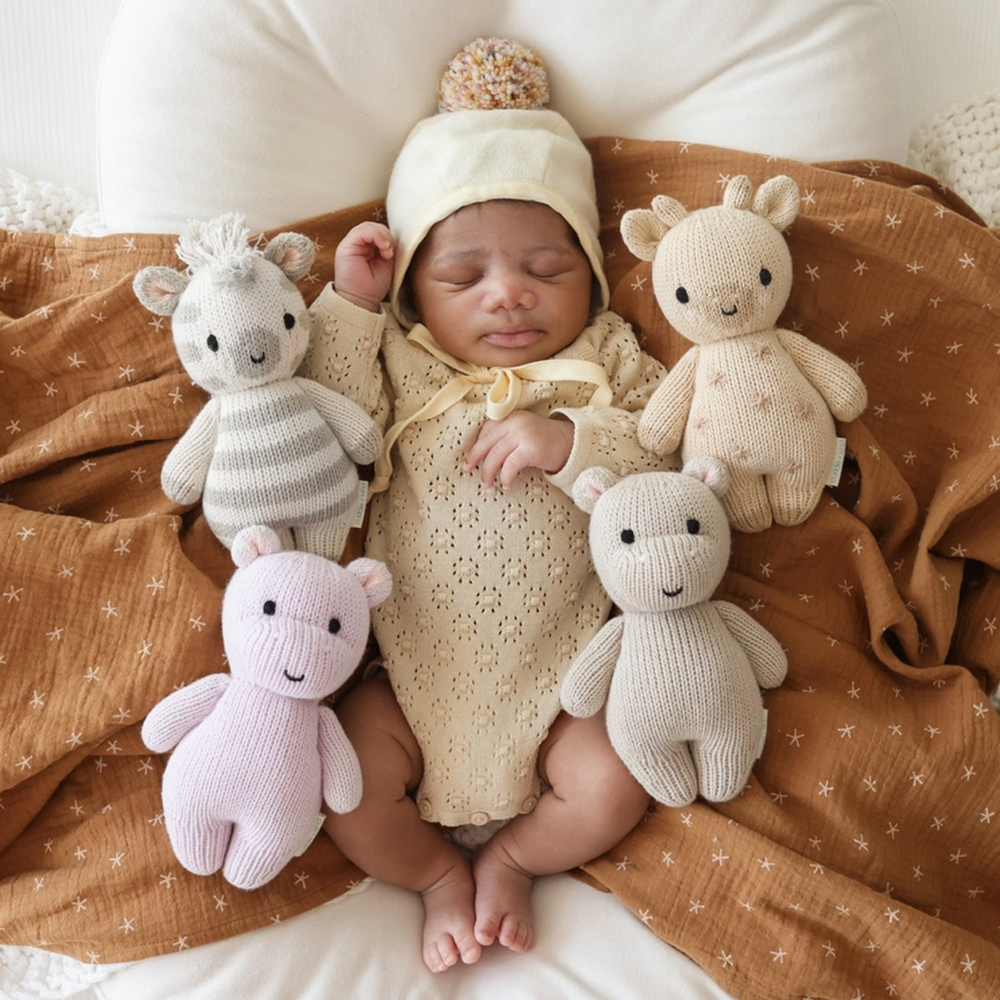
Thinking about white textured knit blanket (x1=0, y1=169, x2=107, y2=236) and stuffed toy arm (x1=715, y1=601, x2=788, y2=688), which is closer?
stuffed toy arm (x1=715, y1=601, x2=788, y2=688)

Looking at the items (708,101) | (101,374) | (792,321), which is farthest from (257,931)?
(708,101)

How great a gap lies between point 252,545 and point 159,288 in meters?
0.29

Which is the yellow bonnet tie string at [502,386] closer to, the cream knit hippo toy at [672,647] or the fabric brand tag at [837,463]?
the cream knit hippo toy at [672,647]

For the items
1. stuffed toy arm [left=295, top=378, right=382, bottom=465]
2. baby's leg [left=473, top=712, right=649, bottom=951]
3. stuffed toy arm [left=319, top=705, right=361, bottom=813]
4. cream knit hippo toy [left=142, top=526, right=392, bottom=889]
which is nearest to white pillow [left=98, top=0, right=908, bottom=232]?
stuffed toy arm [left=295, top=378, right=382, bottom=465]

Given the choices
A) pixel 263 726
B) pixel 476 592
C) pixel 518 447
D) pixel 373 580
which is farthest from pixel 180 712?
pixel 518 447

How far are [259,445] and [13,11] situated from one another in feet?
2.65

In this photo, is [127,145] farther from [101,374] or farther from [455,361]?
[455,361]

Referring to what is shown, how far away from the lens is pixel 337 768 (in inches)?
40.3

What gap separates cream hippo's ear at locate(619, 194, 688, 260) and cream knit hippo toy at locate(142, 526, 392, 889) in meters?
0.47

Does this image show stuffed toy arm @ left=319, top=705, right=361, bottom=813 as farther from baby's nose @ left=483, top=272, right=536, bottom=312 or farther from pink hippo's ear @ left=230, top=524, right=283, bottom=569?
baby's nose @ left=483, top=272, right=536, bottom=312

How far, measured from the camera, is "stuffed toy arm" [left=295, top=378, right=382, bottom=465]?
3.63 feet

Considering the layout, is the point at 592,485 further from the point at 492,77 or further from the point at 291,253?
the point at 492,77

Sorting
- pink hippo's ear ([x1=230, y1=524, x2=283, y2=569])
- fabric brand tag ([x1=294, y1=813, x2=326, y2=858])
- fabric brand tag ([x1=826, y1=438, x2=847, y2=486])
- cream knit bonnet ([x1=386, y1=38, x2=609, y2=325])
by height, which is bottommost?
fabric brand tag ([x1=294, y1=813, x2=326, y2=858])

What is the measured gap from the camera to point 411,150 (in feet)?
4.09
